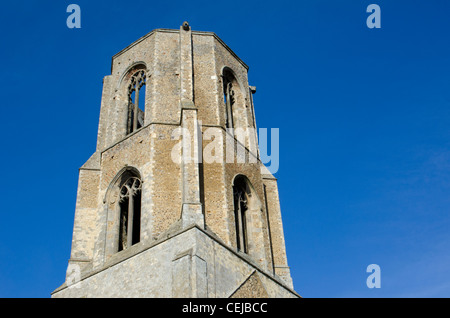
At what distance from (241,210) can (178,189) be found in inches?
108

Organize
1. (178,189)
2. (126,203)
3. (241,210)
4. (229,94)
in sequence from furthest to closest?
(229,94) < (241,210) < (126,203) < (178,189)

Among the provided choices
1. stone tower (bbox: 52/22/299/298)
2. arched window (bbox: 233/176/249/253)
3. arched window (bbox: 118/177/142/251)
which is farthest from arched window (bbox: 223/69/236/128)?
arched window (bbox: 118/177/142/251)

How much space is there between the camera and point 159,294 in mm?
14836

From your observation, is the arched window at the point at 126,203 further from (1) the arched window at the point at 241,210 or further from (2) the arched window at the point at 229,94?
(2) the arched window at the point at 229,94

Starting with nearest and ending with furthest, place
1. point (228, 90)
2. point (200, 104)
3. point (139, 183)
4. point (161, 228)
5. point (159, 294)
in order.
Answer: point (159, 294)
point (161, 228)
point (139, 183)
point (200, 104)
point (228, 90)

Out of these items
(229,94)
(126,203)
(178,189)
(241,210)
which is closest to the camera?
(178,189)

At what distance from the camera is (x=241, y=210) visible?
19500 mm

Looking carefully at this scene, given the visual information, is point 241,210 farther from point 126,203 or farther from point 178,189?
point 126,203

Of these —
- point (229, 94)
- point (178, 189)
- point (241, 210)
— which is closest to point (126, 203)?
point (178, 189)

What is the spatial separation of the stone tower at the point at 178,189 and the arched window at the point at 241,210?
4cm

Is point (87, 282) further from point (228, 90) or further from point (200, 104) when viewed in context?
point (228, 90)
